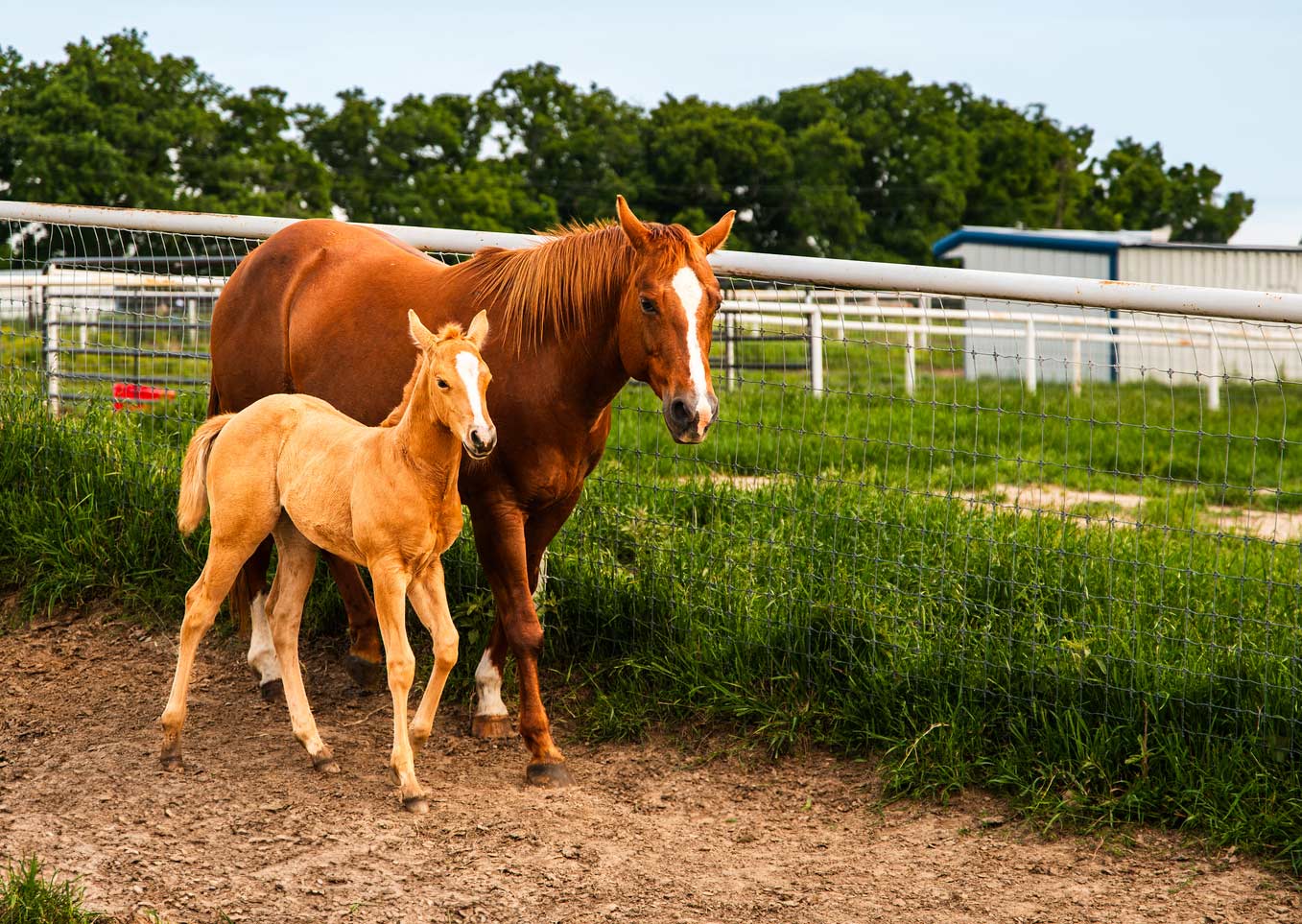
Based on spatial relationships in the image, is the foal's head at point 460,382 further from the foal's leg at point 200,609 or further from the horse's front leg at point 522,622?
the foal's leg at point 200,609

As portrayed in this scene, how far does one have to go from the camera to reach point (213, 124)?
159 ft

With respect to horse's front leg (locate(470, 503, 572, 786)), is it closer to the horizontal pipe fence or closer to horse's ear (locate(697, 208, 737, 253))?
the horizontal pipe fence

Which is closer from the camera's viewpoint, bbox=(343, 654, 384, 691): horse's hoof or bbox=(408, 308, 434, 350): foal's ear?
bbox=(408, 308, 434, 350): foal's ear

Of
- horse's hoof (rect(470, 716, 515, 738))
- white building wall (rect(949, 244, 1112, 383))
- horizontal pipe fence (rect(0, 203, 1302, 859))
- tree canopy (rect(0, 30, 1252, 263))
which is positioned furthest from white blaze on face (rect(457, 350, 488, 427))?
tree canopy (rect(0, 30, 1252, 263))

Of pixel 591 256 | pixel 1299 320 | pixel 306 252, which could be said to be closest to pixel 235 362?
pixel 306 252

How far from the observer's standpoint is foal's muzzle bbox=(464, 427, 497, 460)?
11.2ft

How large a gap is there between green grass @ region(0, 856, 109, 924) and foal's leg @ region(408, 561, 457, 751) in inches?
45.4

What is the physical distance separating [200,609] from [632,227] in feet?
6.63

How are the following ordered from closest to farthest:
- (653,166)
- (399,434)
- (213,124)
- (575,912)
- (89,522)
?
1. (575,912)
2. (399,434)
3. (89,522)
4. (213,124)
5. (653,166)

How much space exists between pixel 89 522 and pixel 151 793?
220 centimetres

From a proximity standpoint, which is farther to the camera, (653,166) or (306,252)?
(653,166)

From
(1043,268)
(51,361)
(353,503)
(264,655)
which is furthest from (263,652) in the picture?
(1043,268)

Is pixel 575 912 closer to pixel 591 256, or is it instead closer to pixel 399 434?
pixel 399 434

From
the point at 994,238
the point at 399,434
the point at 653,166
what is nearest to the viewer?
the point at 399,434
